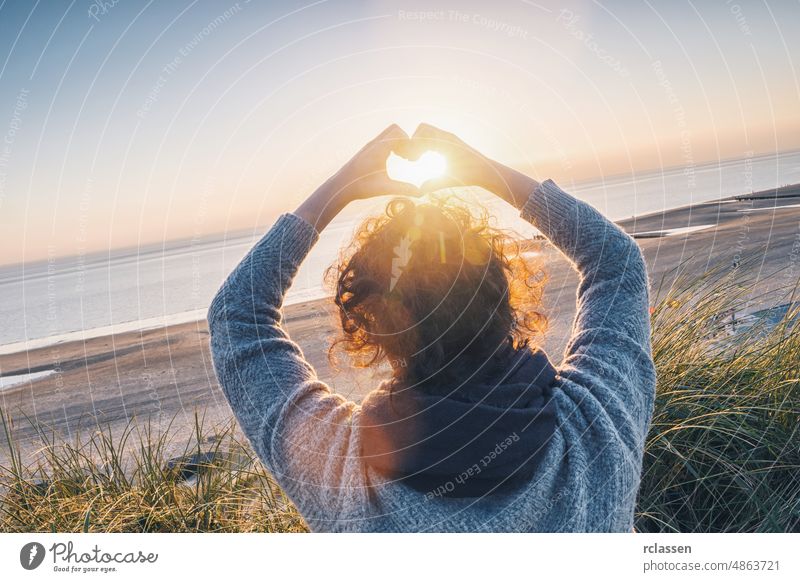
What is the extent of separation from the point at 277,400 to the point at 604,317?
0.72 m

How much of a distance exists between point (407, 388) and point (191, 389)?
6424 millimetres

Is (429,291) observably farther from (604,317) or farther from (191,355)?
(191,355)

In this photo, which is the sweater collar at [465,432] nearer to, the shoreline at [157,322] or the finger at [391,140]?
the finger at [391,140]

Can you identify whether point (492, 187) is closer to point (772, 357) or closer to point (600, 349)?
point (600, 349)

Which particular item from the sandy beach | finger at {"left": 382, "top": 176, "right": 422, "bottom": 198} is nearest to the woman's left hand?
finger at {"left": 382, "top": 176, "right": 422, "bottom": 198}

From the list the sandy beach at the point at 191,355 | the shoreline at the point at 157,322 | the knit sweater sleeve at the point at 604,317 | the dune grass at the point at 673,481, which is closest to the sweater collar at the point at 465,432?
the knit sweater sleeve at the point at 604,317

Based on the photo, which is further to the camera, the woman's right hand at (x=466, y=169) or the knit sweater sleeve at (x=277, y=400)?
the woman's right hand at (x=466, y=169)

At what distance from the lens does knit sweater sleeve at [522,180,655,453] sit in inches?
52.4

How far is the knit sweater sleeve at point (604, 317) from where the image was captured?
1.33m

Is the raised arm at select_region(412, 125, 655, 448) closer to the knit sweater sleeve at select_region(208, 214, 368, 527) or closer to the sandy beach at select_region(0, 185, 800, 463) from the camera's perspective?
the knit sweater sleeve at select_region(208, 214, 368, 527)

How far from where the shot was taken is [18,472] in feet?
9.09

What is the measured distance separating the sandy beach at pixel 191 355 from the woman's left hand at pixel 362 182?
8.76ft

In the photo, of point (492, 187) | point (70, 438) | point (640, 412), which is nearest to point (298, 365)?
point (492, 187)

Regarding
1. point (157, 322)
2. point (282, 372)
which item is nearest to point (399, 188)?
point (282, 372)
